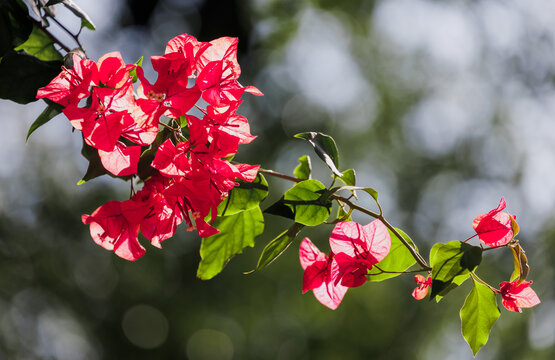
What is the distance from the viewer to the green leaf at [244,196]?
527mm

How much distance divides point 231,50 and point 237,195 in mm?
147

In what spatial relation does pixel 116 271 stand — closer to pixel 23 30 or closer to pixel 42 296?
pixel 42 296

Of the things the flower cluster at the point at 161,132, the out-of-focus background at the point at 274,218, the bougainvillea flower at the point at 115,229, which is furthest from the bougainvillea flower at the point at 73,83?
the out-of-focus background at the point at 274,218

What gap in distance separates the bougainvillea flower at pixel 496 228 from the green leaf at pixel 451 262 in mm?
76

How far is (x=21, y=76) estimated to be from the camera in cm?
52

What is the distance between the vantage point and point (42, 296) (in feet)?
17.9

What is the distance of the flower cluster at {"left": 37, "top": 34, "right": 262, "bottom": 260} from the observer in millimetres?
440

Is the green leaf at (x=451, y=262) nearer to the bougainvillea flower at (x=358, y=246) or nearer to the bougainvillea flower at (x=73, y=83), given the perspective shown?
the bougainvillea flower at (x=358, y=246)

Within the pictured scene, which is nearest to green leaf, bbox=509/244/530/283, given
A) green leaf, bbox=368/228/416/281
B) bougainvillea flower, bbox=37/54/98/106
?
green leaf, bbox=368/228/416/281

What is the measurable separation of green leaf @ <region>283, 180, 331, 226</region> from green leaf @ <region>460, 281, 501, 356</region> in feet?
0.59

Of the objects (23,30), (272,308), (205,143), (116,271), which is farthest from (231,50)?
(116,271)

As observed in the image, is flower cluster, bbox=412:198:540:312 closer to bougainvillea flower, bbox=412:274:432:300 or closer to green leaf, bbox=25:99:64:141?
bougainvillea flower, bbox=412:274:432:300

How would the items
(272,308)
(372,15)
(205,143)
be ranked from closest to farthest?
(205,143)
(272,308)
(372,15)

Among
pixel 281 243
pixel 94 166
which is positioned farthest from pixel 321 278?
pixel 94 166
